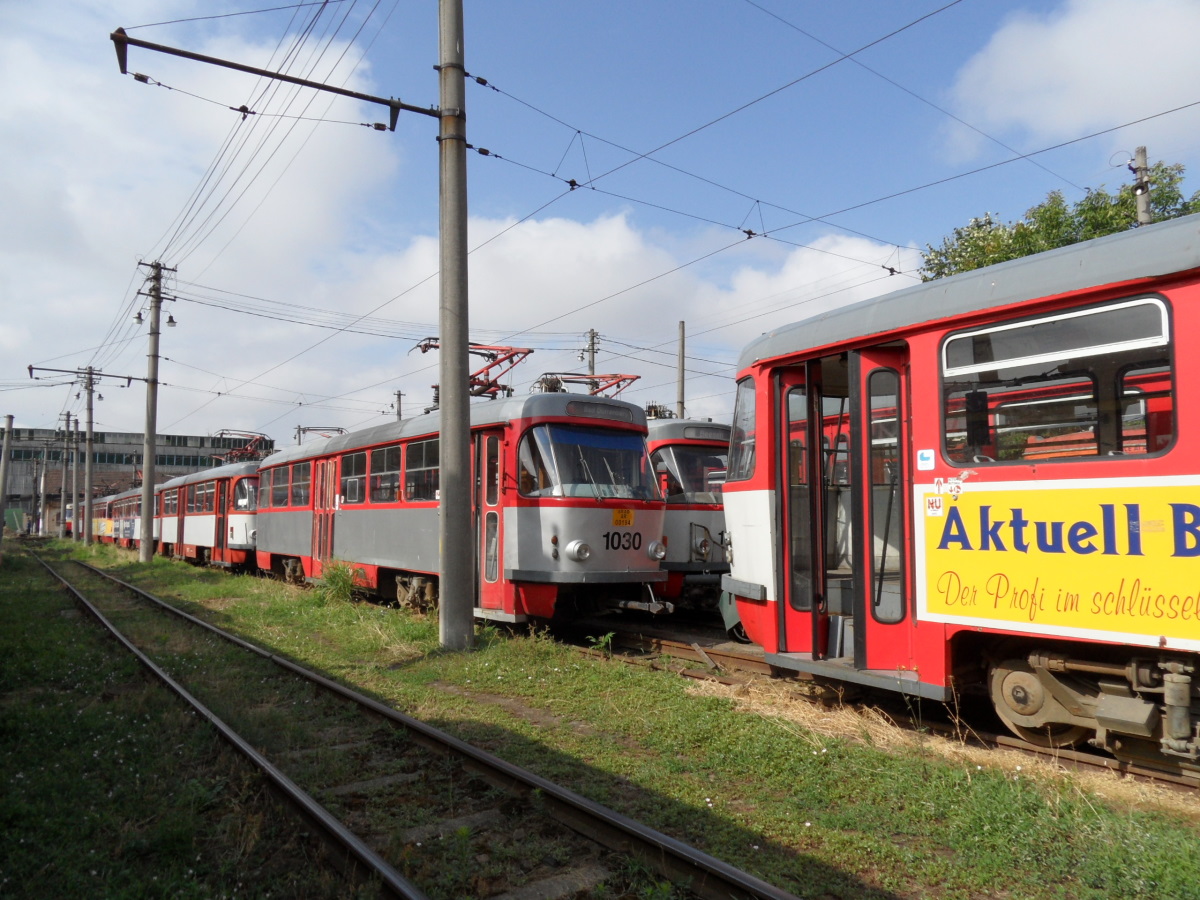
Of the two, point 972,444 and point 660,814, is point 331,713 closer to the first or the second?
point 660,814

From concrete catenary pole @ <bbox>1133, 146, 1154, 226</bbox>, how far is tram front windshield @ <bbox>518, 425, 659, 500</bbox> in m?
8.02

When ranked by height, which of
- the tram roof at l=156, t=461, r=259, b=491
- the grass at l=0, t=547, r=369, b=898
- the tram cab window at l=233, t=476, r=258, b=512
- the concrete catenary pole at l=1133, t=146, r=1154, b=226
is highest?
the concrete catenary pole at l=1133, t=146, r=1154, b=226

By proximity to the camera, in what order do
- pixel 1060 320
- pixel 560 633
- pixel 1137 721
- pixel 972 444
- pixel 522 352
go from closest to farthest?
pixel 1137 721, pixel 1060 320, pixel 972 444, pixel 560 633, pixel 522 352

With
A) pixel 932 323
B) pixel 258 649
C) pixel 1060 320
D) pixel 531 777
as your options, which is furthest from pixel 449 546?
pixel 1060 320

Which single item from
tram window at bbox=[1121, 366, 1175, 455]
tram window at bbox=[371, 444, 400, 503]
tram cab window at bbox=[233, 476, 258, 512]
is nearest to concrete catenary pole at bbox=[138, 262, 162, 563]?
tram cab window at bbox=[233, 476, 258, 512]

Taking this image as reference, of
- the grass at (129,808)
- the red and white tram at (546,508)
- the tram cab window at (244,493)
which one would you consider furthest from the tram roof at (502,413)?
the tram cab window at (244,493)

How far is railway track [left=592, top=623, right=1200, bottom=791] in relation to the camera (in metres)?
5.07

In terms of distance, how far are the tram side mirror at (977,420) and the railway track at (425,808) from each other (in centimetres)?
308

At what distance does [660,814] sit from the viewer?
475cm

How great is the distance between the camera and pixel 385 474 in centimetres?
1355

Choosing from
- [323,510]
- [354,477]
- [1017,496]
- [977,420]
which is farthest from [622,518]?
→ [323,510]

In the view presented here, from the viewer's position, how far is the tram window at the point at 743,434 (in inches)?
288

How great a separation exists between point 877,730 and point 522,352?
36.6ft

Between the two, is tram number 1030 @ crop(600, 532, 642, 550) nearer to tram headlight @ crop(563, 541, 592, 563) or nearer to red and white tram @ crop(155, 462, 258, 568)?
tram headlight @ crop(563, 541, 592, 563)
